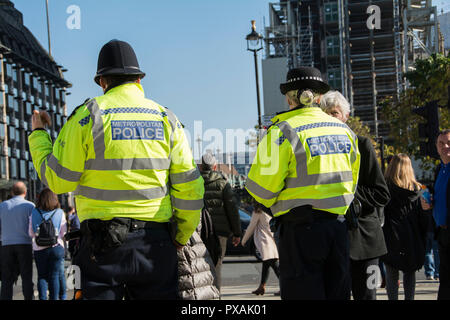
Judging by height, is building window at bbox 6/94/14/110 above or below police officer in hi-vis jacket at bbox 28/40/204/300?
above

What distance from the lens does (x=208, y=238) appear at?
22.8ft

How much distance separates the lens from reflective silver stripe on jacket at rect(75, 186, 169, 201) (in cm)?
329

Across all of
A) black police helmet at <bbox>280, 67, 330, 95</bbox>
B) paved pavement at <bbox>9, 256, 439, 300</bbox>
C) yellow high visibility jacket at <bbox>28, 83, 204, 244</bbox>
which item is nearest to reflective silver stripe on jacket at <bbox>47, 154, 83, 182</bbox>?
yellow high visibility jacket at <bbox>28, 83, 204, 244</bbox>

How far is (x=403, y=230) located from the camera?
6.62 m

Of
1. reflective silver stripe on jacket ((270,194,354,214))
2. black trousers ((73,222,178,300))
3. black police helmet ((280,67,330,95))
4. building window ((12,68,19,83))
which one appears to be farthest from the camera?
building window ((12,68,19,83))

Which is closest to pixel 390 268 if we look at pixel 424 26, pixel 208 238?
pixel 208 238

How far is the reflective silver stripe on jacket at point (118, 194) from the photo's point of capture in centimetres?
329

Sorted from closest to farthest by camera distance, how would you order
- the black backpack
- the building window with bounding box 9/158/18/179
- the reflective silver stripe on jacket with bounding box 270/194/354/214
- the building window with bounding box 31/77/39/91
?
the reflective silver stripe on jacket with bounding box 270/194/354/214 → the black backpack → the building window with bounding box 9/158/18/179 → the building window with bounding box 31/77/39/91

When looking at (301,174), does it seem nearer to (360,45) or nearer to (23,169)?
(23,169)

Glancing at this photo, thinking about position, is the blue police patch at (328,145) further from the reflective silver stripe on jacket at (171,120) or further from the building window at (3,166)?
the building window at (3,166)

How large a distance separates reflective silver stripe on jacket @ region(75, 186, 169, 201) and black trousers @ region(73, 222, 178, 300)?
0.58 ft

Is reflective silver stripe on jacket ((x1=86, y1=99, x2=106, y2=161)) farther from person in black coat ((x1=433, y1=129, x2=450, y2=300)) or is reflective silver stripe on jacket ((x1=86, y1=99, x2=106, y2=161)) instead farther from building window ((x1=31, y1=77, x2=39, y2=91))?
building window ((x1=31, y1=77, x2=39, y2=91))

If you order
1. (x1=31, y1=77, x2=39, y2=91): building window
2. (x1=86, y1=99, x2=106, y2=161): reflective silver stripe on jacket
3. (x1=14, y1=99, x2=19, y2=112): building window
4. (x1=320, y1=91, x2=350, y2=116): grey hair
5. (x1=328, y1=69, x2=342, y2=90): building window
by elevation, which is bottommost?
(x1=86, y1=99, x2=106, y2=161): reflective silver stripe on jacket

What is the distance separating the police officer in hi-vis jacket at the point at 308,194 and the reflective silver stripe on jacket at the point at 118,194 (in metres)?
0.81
